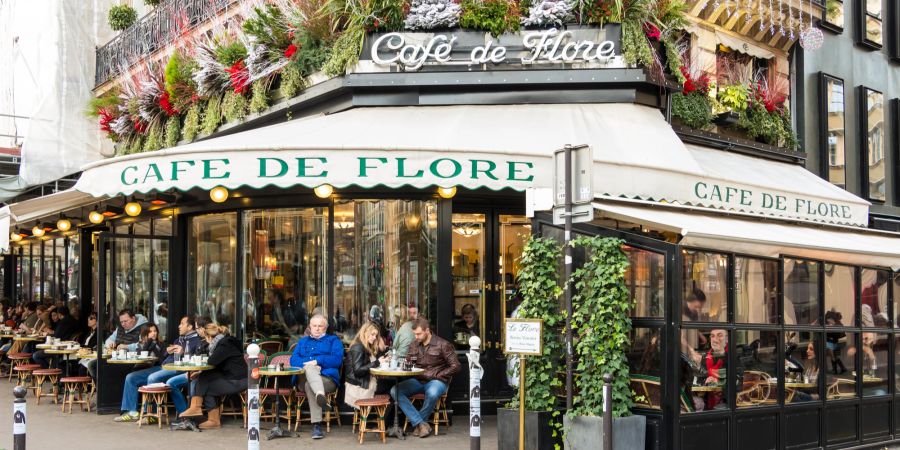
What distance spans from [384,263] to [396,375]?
2156 millimetres

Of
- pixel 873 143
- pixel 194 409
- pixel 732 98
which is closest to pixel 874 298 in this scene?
pixel 732 98

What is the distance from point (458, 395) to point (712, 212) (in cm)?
433

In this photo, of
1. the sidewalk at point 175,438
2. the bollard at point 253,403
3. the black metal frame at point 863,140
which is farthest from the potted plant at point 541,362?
the black metal frame at point 863,140

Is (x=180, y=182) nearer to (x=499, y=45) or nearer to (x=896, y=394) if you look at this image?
(x=499, y=45)

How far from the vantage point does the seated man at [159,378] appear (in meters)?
12.5

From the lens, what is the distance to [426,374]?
1159cm

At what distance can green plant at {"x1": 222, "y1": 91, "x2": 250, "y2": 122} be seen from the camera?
15102 mm

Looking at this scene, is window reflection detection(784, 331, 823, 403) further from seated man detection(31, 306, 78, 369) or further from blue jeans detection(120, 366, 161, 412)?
→ seated man detection(31, 306, 78, 369)

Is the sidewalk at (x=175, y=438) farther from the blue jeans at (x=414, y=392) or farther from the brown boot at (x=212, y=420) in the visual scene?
the blue jeans at (x=414, y=392)

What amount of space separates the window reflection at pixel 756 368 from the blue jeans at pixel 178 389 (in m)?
6.84

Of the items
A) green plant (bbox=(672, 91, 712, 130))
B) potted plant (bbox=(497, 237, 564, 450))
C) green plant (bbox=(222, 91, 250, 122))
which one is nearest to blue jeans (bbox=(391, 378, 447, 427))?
potted plant (bbox=(497, 237, 564, 450))

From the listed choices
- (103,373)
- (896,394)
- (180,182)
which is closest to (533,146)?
A: (180,182)

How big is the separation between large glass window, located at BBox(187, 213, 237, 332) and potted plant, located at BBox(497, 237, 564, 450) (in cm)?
584

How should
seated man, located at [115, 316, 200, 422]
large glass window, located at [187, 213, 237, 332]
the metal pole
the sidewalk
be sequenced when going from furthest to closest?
large glass window, located at [187, 213, 237, 332] < seated man, located at [115, 316, 200, 422] < the sidewalk < the metal pole
